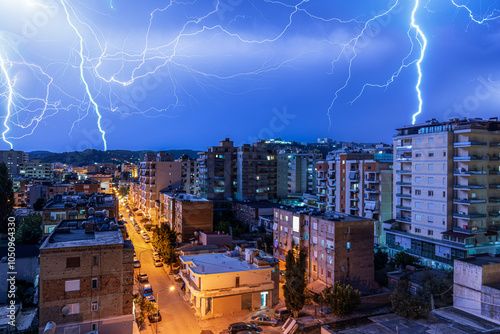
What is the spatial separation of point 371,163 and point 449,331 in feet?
94.1

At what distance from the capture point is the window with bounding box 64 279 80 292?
13336mm

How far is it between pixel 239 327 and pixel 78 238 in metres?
9.52

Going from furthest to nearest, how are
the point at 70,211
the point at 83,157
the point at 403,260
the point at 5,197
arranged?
the point at 83,157 → the point at 5,197 → the point at 403,260 → the point at 70,211

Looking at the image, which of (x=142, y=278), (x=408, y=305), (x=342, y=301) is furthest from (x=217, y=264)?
(x=408, y=305)

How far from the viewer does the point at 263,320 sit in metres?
19.3

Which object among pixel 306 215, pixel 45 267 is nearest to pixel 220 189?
pixel 306 215

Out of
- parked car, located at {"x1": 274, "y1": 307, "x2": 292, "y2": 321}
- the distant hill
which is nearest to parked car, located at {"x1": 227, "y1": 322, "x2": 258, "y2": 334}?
parked car, located at {"x1": 274, "y1": 307, "x2": 292, "y2": 321}

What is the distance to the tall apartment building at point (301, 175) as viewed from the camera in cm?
6712

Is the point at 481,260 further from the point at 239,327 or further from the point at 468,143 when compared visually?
the point at 468,143

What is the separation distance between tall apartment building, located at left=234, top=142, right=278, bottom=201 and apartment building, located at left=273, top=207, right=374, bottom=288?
26.7m

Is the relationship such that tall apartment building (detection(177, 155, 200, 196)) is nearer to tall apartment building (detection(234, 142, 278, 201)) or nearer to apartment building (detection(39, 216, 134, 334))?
tall apartment building (detection(234, 142, 278, 201))

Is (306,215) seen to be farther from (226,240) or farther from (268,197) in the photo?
(268,197)

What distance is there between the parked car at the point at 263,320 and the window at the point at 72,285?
995 cm

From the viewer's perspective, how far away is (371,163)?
38.1 metres
